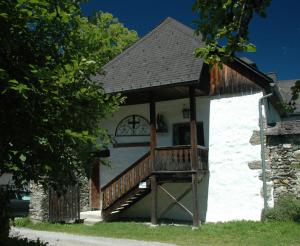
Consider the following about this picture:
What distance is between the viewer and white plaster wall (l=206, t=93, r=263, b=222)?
1372 cm

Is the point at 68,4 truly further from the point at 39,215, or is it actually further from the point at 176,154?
the point at 39,215

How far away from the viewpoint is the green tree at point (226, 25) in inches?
123

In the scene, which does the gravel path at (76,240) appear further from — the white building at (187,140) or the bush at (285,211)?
the bush at (285,211)

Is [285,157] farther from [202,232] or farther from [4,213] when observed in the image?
[4,213]

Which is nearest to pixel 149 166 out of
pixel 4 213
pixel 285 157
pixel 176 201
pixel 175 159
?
pixel 175 159

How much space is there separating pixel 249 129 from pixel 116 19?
18.5 meters

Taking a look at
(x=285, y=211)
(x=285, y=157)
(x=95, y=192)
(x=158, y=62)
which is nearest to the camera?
(x=285, y=211)

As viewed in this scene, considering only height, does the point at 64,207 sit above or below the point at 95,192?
below

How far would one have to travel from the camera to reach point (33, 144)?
5262 mm

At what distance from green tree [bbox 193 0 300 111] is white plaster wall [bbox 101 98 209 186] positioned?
37.8 feet

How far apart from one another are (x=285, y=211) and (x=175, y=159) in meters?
3.87

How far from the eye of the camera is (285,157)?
44.5 ft

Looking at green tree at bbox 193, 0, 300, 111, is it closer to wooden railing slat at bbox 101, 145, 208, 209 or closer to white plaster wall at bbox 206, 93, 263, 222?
wooden railing slat at bbox 101, 145, 208, 209

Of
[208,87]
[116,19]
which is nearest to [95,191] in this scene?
[208,87]
